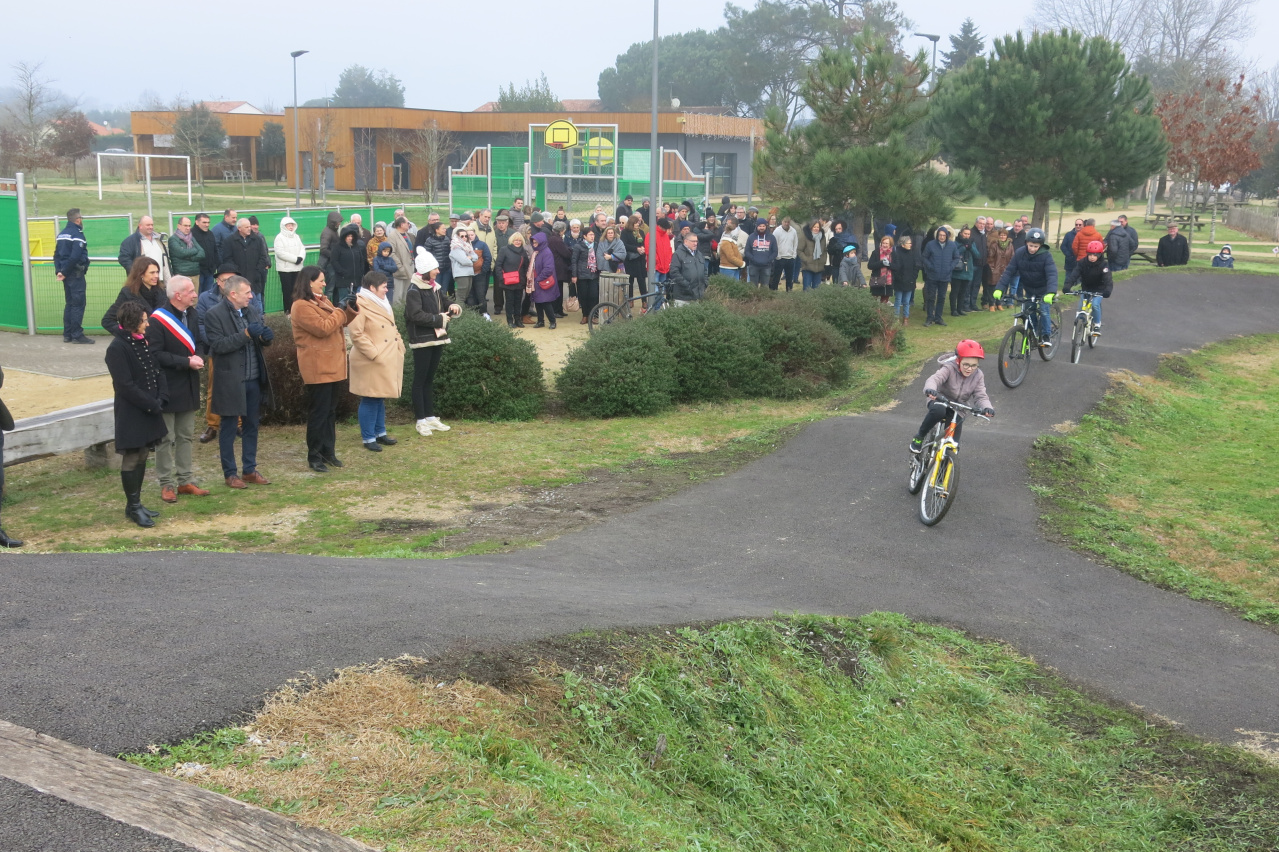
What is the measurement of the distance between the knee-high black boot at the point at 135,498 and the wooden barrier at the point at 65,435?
172 centimetres

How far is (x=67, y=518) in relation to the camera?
9250 millimetres

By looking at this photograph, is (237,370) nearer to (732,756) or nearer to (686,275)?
(732,756)

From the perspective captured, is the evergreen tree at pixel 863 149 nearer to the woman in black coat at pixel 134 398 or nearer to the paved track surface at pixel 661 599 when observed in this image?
the paved track surface at pixel 661 599

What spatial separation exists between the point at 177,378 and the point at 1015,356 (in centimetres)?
1125

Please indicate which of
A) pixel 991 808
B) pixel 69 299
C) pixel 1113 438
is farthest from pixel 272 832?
pixel 69 299

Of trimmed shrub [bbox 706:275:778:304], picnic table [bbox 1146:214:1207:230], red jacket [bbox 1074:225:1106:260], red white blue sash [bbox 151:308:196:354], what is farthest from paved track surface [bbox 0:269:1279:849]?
picnic table [bbox 1146:214:1207:230]

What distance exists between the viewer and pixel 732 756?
5.32 meters

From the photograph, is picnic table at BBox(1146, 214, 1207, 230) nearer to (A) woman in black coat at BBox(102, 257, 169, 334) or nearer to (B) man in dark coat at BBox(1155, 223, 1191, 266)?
(B) man in dark coat at BBox(1155, 223, 1191, 266)

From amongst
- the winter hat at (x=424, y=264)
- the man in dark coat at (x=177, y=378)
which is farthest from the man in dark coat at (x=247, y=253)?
the man in dark coat at (x=177, y=378)

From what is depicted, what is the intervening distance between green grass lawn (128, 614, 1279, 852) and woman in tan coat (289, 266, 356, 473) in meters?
5.61

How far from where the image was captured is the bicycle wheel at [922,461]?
10.4 meters

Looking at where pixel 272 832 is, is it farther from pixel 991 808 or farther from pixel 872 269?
pixel 872 269

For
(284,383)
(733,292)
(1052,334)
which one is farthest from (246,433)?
(1052,334)

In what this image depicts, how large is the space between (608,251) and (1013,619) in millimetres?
14118
